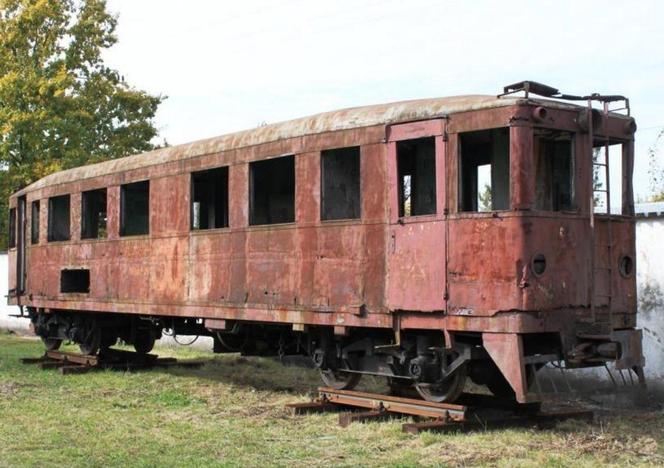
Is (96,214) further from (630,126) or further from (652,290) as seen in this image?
(630,126)

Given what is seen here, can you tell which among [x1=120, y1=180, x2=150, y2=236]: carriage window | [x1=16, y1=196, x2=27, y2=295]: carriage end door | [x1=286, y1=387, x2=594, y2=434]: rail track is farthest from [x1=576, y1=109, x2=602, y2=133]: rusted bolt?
[x1=16, y1=196, x2=27, y2=295]: carriage end door

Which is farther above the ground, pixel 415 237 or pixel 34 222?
pixel 34 222

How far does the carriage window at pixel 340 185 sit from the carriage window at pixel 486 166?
4.16 feet

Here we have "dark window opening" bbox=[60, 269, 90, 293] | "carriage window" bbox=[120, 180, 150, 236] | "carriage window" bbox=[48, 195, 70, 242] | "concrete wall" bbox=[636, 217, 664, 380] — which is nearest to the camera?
"concrete wall" bbox=[636, 217, 664, 380]

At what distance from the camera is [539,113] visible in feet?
26.9

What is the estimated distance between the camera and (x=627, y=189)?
9.21m

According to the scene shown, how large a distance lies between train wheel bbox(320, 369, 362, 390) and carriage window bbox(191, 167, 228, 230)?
11.0 feet

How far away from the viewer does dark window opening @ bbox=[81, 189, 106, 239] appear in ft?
48.1

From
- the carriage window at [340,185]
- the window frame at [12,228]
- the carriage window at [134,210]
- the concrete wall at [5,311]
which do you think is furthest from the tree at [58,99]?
the carriage window at [340,185]

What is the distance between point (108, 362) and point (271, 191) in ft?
17.3

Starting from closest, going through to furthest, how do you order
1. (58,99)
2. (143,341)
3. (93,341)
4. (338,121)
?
(338,121)
(93,341)
(143,341)
(58,99)

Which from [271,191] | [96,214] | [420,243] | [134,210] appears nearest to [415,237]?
[420,243]

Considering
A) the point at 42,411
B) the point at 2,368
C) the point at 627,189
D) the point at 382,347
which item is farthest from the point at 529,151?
the point at 2,368

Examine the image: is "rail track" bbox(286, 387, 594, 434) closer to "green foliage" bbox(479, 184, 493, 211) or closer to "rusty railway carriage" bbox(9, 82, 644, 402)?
"rusty railway carriage" bbox(9, 82, 644, 402)
